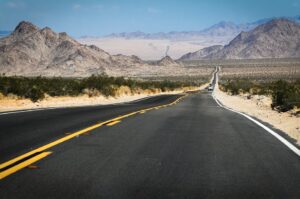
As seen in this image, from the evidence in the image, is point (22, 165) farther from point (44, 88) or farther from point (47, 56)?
point (47, 56)

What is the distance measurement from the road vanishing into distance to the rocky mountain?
127m

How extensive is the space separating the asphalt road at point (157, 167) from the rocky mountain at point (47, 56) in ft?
417

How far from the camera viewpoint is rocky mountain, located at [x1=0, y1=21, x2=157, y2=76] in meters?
139

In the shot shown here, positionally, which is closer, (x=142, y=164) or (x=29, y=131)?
(x=142, y=164)

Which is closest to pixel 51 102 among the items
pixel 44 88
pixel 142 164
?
pixel 44 88

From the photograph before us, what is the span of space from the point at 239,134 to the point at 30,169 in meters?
6.02

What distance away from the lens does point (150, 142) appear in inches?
340

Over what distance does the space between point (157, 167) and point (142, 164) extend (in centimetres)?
29

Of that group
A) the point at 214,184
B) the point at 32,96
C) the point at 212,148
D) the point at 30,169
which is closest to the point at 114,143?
the point at 212,148

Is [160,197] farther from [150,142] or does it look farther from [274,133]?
[274,133]

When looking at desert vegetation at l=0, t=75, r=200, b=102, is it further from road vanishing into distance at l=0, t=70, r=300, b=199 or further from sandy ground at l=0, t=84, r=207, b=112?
road vanishing into distance at l=0, t=70, r=300, b=199

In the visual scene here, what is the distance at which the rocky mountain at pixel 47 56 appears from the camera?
138750mm

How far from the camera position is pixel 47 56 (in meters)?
151

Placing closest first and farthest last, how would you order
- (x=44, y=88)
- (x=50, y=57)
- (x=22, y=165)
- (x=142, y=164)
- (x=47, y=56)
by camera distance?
(x=22, y=165), (x=142, y=164), (x=44, y=88), (x=50, y=57), (x=47, y=56)
